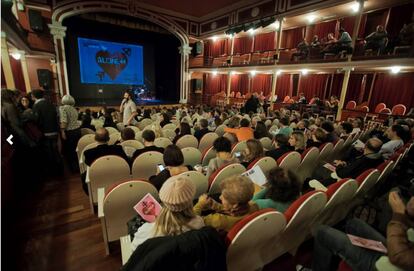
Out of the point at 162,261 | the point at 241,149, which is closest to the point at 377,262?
the point at 162,261

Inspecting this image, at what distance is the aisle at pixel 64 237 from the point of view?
6.55ft

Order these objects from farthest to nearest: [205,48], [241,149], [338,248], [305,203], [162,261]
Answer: [205,48], [241,149], [338,248], [305,203], [162,261]

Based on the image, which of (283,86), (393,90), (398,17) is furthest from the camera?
(283,86)

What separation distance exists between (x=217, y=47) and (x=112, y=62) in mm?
7342

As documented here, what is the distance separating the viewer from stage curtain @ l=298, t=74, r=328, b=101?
39.5 feet

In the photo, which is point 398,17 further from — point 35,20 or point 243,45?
point 35,20

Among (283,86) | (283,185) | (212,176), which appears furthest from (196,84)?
(283,185)

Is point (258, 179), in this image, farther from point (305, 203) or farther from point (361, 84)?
point (361, 84)

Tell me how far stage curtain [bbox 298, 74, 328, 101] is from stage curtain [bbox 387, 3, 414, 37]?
11.2ft

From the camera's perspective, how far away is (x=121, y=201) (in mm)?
1845

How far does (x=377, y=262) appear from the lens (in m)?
1.37

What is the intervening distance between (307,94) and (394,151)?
10.3m

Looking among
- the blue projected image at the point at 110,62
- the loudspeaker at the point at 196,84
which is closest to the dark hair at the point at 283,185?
the blue projected image at the point at 110,62

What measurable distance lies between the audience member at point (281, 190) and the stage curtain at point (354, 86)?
1162 centimetres
